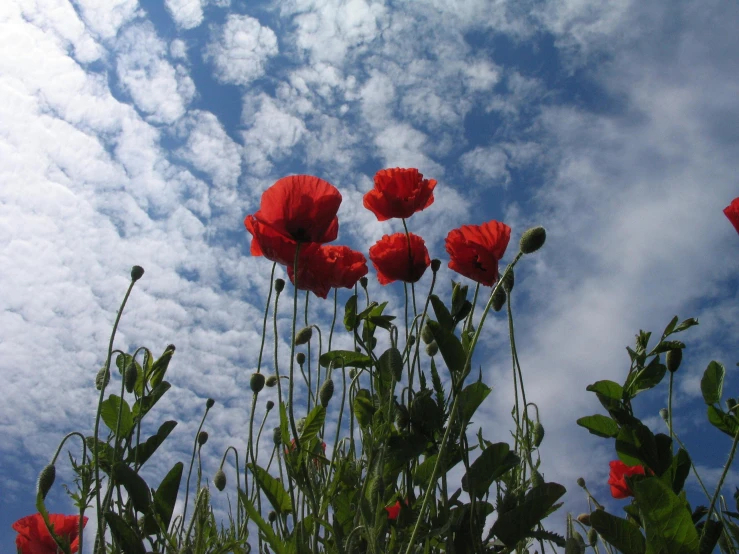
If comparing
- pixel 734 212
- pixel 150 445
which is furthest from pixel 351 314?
pixel 734 212

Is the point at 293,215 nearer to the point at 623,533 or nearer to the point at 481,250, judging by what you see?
the point at 481,250

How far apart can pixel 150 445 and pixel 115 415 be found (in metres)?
0.18

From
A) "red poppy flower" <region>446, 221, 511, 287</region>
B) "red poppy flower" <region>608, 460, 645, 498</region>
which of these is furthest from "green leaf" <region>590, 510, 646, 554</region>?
"red poppy flower" <region>608, 460, 645, 498</region>

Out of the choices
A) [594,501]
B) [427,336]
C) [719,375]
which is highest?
[427,336]

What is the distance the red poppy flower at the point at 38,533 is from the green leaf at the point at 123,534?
64 centimetres

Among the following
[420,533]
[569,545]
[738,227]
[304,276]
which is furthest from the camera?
[304,276]

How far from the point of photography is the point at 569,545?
1797mm

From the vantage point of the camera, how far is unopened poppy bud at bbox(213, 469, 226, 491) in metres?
2.78

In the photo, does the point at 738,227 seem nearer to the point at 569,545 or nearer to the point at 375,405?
the point at 569,545

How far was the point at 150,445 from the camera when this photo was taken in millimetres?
2227

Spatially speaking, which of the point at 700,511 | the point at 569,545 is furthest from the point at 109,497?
the point at 700,511

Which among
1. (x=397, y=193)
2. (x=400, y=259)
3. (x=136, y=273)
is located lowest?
(x=136, y=273)

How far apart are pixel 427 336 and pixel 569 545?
0.87 meters

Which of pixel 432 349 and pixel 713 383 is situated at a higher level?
pixel 432 349
